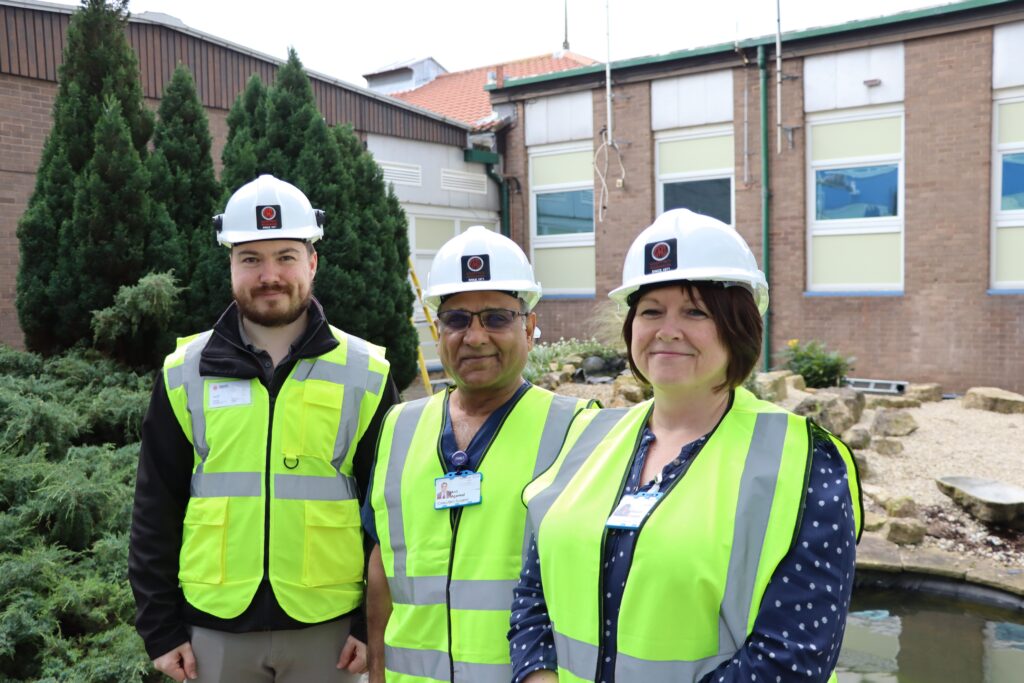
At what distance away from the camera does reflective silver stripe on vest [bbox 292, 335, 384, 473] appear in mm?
2961

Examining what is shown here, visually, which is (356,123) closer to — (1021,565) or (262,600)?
(1021,565)

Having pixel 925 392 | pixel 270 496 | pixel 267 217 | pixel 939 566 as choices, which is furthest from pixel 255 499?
pixel 925 392

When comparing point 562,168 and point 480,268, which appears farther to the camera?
point 562,168

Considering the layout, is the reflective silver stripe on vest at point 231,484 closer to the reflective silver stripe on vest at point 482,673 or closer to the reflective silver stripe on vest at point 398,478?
the reflective silver stripe on vest at point 398,478

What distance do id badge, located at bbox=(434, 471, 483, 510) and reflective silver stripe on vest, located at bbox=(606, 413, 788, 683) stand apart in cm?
74

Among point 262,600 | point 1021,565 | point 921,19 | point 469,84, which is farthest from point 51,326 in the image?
point 469,84

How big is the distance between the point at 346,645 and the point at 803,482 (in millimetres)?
1791

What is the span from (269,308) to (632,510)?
5.41ft

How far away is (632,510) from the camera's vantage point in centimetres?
183

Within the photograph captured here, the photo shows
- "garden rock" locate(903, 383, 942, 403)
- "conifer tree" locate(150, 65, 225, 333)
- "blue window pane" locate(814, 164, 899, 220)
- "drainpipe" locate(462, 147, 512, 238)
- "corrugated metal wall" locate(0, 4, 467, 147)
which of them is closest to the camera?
"conifer tree" locate(150, 65, 225, 333)

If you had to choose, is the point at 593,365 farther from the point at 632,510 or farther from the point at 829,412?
the point at 632,510

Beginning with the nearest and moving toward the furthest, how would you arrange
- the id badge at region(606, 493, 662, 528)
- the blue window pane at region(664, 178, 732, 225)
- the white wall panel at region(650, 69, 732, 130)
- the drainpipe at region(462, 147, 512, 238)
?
the id badge at region(606, 493, 662, 528) < the white wall panel at region(650, 69, 732, 130) < the blue window pane at region(664, 178, 732, 225) < the drainpipe at region(462, 147, 512, 238)

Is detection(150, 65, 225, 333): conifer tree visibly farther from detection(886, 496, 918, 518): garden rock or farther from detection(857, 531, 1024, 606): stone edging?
detection(886, 496, 918, 518): garden rock

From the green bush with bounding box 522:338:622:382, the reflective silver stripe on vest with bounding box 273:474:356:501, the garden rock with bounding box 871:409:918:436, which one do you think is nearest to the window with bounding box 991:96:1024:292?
the garden rock with bounding box 871:409:918:436
